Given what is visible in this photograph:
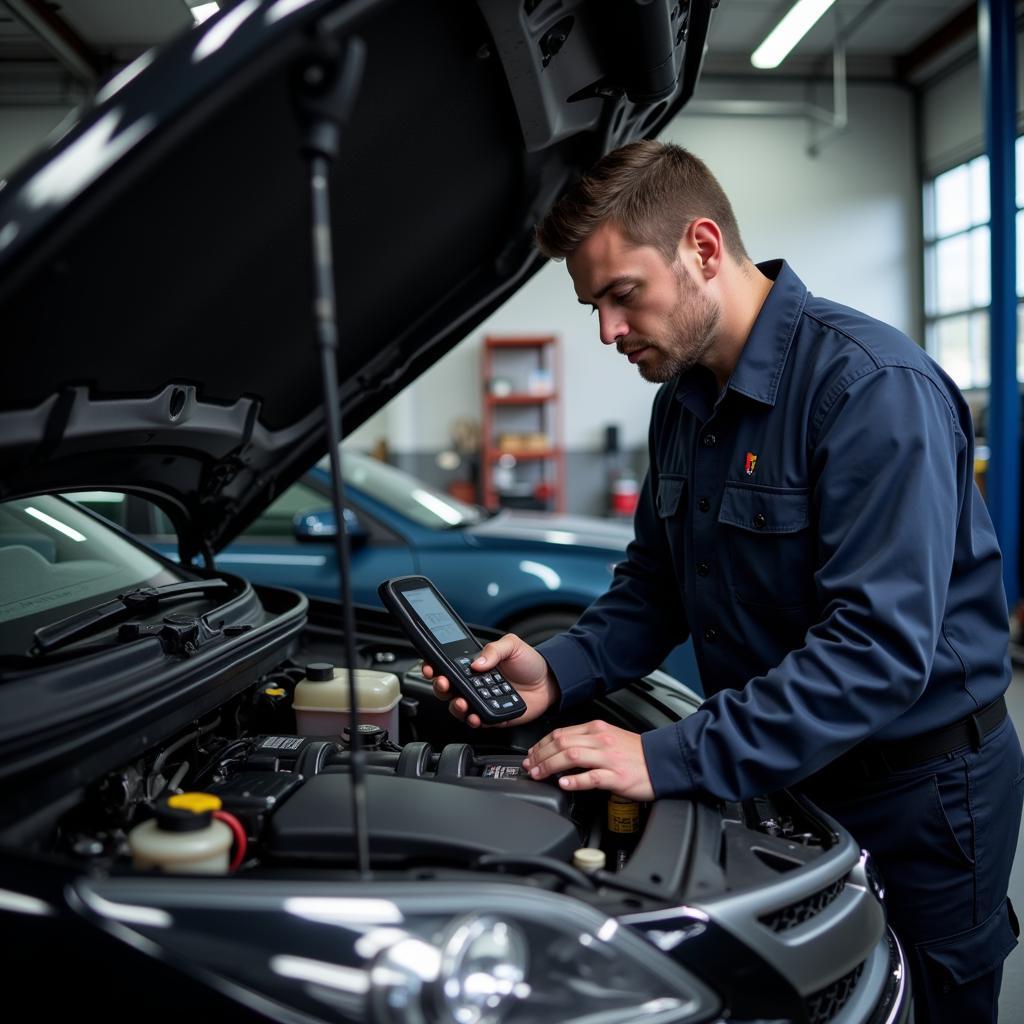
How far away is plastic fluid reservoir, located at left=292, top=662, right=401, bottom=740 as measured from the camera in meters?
1.58

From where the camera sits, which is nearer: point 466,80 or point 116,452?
point 466,80

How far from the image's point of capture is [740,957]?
943mm

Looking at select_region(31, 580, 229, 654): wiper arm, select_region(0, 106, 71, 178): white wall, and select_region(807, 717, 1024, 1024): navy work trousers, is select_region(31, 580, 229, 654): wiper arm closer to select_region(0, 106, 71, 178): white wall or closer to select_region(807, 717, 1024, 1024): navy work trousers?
select_region(807, 717, 1024, 1024): navy work trousers

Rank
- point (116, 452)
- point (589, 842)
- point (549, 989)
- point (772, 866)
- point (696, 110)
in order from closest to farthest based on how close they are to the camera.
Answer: point (549, 989) → point (772, 866) → point (589, 842) → point (116, 452) → point (696, 110)

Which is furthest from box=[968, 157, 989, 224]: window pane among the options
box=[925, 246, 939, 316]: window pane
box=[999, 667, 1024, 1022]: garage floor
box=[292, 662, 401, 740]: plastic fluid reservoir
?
box=[292, 662, 401, 740]: plastic fluid reservoir

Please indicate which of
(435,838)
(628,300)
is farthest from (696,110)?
(435,838)

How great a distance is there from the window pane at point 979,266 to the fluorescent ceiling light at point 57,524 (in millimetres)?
9431

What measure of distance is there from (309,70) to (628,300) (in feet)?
2.18

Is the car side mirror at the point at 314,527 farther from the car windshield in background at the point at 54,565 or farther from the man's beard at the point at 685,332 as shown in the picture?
the man's beard at the point at 685,332

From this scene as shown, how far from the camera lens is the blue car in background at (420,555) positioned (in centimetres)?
346

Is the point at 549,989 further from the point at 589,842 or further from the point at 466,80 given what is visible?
the point at 466,80

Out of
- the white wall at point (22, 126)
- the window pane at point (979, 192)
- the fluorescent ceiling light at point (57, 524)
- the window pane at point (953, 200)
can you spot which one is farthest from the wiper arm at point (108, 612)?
the window pane at point (953, 200)

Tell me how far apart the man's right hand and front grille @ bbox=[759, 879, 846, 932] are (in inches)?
21.2

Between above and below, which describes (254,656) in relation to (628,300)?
below
